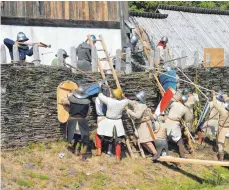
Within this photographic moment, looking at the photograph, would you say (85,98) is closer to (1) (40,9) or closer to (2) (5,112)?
(2) (5,112)

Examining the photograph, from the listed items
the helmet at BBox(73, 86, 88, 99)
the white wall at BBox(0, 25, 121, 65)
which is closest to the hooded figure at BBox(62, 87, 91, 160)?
the helmet at BBox(73, 86, 88, 99)

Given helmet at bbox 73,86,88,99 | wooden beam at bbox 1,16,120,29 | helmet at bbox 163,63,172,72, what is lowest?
helmet at bbox 73,86,88,99

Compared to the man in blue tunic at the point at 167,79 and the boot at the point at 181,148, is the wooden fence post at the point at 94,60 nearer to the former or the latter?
→ the man in blue tunic at the point at 167,79

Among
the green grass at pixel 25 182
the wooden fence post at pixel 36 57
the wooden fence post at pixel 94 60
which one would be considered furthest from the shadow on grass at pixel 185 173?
the wooden fence post at pixel 36 57

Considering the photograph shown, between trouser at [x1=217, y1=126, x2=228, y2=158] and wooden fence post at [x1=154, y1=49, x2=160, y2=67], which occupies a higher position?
wooden fence post at [x1=154, y1=49, x2=160, y2=67]

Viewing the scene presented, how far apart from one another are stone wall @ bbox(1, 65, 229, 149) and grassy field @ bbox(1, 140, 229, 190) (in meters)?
0.29

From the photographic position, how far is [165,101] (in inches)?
548

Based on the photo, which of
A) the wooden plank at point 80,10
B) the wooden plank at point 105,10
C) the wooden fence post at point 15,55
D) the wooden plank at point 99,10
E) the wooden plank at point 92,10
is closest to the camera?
the wooden fence post at point 15,55

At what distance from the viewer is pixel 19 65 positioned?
12305 millimetres

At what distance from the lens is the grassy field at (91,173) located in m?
11.1

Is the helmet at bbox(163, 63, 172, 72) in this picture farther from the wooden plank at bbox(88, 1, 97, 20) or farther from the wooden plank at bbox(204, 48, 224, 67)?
the wooden plank at bbox(88, 1, 97, 20)

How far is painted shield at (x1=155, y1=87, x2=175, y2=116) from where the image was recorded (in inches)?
545

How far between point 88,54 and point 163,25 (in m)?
8.85

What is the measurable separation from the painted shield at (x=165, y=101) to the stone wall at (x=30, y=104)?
1.78m
